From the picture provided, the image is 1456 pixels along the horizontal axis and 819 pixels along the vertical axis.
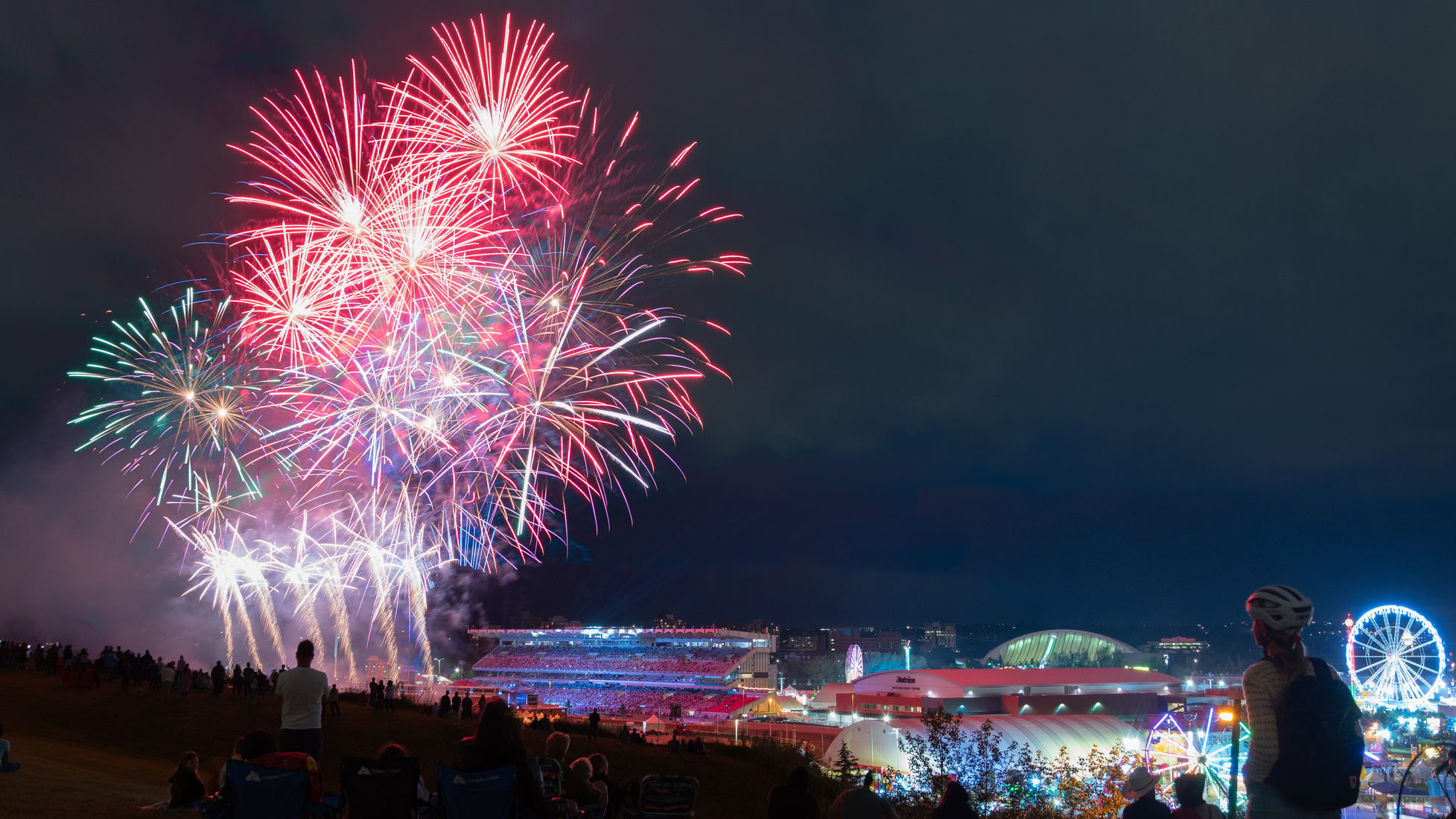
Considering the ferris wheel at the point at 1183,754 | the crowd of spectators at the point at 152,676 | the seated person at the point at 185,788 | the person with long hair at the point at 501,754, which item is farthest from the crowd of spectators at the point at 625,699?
the person with long hair at the point at 501,754

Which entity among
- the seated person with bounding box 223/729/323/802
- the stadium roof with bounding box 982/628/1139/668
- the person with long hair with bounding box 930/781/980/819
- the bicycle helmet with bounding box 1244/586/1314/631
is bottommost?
the stadium roof with bounding box 982/628/1139/668

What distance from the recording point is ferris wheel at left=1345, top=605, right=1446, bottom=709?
51156 millimetres

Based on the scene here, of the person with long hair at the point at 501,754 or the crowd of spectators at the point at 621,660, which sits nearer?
the person with long hair at the point at 501,754

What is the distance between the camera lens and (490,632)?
9081 centimetres

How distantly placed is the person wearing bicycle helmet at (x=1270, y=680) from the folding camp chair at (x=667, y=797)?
5.81 meters

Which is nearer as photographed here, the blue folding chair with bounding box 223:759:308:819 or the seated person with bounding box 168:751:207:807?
the blue folding chair with bounding box 223:759:308:819

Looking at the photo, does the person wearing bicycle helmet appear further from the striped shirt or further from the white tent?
the white tent

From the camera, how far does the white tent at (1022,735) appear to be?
35.6m

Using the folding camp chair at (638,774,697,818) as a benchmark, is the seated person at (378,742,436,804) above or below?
above

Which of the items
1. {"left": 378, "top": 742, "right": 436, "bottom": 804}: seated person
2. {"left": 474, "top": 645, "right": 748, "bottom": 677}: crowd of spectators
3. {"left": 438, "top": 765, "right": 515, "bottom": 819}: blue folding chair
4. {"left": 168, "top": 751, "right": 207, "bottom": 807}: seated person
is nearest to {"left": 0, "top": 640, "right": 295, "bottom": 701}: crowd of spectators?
{"left": 168, "top": 751, "right": 207, "bottom": 807}: seated person

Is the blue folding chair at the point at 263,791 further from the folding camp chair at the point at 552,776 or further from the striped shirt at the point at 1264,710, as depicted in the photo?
the striped shirt at the point at 1264,710

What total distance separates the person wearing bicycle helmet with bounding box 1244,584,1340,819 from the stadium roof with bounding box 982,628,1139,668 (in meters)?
100

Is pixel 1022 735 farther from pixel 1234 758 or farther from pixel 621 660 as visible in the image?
pixel 621 660

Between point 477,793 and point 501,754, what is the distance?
1.00 feet
